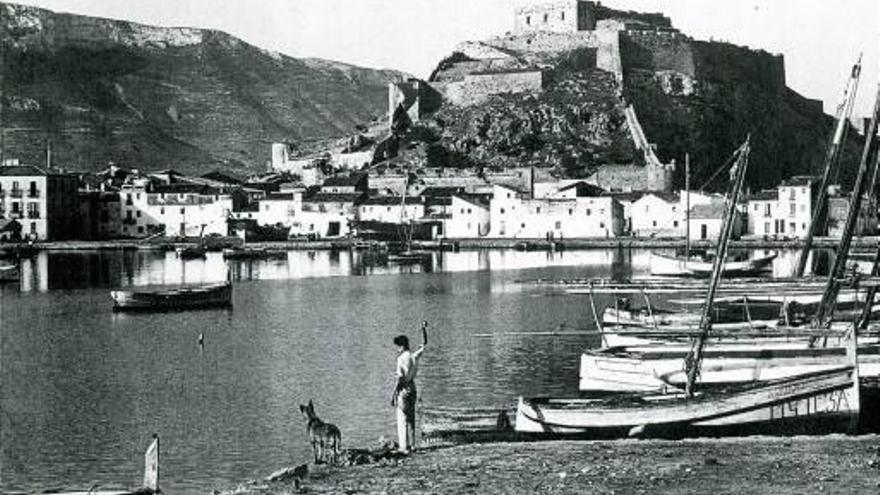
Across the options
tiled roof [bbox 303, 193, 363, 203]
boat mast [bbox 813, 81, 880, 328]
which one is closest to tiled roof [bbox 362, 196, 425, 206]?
tiled roof [bbox 303, 193, 363, 203]

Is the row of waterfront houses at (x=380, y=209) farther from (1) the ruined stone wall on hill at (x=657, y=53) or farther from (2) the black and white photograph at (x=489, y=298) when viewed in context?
(1) the ruined stone wall on hill at (x=657, y=53)

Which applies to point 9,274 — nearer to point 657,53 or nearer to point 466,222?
point 466,222

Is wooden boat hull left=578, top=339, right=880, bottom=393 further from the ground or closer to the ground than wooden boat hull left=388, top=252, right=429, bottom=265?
closer to the ground

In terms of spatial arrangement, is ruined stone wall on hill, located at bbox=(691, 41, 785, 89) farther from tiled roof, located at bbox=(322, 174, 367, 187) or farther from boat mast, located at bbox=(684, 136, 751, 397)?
boat mast, located at bbox=(684, 136, 751, 397)

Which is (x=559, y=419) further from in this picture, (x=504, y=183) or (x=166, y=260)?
(x=504, y=183)

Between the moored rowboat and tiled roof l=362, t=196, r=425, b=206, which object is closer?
the moored rowboat

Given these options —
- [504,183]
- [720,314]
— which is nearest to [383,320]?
[720,314]
